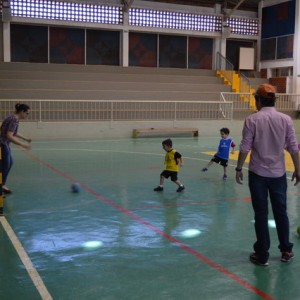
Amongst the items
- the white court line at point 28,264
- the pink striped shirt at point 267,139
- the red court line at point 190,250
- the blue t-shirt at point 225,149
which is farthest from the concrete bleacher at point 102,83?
the pink striped shirt at point 267,139

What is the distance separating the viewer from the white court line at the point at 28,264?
13.6 ft

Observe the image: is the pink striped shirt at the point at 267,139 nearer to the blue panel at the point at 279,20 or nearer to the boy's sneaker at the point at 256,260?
the boy's sneaker at the point at 256,260

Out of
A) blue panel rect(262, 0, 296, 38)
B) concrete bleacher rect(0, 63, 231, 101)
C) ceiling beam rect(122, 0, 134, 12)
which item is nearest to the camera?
concrete bleacher rect(0, 63, 231, 101)

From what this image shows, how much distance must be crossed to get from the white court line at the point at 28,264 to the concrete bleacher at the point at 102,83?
1610 cm

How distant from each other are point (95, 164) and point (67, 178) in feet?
7.44

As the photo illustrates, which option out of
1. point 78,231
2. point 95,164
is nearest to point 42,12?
point 95,164

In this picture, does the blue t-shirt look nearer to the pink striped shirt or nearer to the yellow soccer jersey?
the yellow soccer jersey

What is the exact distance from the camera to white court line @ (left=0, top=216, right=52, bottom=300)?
4.15 metres

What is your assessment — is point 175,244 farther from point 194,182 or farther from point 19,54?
point 19,54

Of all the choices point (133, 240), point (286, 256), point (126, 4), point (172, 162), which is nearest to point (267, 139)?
point (286, 256)

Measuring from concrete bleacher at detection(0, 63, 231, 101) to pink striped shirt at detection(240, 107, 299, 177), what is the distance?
1802 centimetres

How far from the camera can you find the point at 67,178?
10289 millimetres

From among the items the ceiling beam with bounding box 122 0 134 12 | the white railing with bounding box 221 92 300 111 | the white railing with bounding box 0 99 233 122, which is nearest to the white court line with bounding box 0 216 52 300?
the white railing with bounding box 0 99 233 122

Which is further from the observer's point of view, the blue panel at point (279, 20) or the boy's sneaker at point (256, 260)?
the blue panel at point (279, 20)
